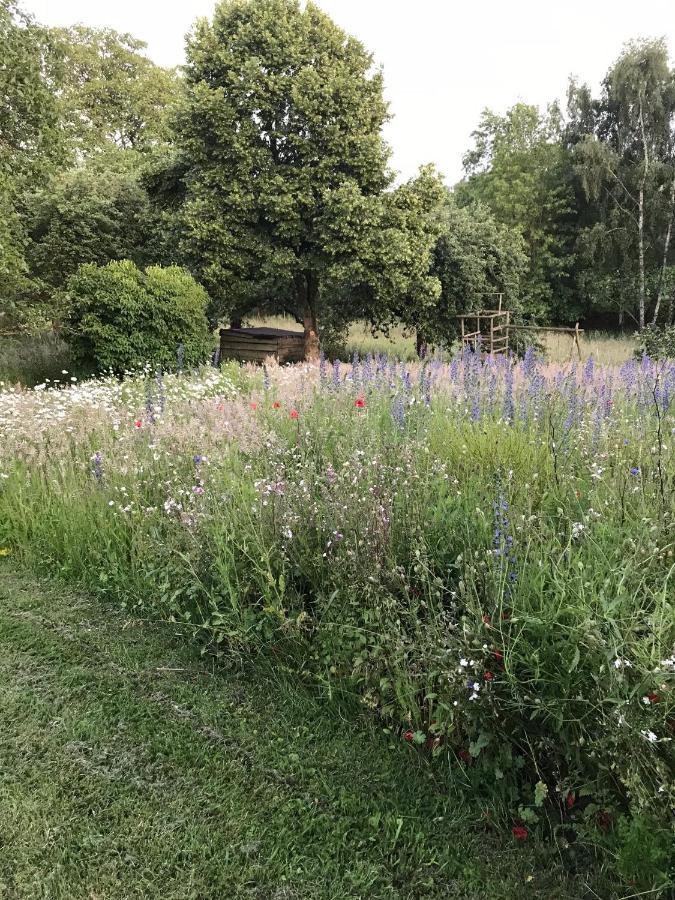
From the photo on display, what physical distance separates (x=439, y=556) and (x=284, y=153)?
15.4 m

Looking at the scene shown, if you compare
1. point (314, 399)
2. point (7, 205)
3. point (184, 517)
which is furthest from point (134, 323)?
point (184, 517)

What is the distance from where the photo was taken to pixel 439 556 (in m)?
3.02

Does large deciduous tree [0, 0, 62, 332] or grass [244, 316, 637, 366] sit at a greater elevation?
large deciduous tree [0, 0, 62, 332]

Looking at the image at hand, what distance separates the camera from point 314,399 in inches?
237

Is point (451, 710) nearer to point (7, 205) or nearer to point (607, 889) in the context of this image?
point (607, 889)

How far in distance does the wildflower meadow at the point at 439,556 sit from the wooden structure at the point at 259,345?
12015 millimetres

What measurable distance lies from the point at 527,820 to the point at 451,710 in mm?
434

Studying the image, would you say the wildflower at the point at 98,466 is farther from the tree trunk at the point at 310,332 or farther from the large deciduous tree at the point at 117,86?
the large deciduous tree at the point at 117,86

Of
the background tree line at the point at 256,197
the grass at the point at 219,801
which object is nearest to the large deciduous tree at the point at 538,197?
the background tree line at the point at 256,197

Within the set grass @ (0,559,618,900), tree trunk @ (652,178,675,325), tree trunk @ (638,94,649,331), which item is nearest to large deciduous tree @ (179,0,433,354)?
grass @ (0,559,618,900)

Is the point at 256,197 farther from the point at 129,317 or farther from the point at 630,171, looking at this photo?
the point at 630,171

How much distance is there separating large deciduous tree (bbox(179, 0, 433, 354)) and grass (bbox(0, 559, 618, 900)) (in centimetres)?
1332

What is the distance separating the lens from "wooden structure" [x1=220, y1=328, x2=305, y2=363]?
58.5 feet

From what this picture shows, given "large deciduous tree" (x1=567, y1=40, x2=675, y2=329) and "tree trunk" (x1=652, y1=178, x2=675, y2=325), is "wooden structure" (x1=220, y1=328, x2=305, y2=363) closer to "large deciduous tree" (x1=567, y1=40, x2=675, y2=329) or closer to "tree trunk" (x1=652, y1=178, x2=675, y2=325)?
"large deciduous tree" (x1=567, y1=40, x2=675, y2=329)
